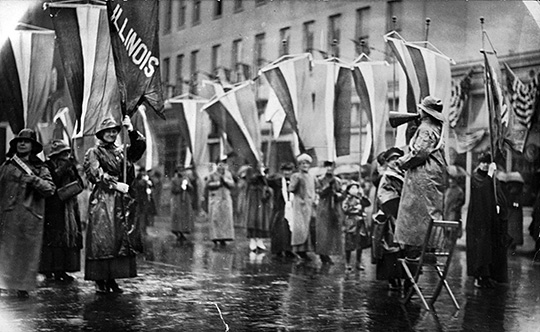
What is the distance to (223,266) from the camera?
972cm

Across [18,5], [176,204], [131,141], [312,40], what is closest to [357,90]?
[312,40]

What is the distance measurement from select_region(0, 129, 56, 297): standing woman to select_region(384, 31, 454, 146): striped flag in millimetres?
3593

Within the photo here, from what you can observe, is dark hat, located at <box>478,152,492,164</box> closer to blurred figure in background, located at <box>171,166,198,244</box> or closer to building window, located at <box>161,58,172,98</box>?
building window, located at <box>161,58,172,98</box>

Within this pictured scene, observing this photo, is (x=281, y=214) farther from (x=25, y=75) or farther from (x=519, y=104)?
(x=25, y=75)

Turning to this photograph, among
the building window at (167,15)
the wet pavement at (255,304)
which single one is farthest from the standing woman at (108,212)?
the building window at (167,15)

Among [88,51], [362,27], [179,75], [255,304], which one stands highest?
[362,27]

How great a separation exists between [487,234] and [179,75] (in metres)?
4.17

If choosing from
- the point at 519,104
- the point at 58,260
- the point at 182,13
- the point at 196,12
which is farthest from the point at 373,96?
the point at 58,260

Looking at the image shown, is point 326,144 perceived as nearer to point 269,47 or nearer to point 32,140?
point 269,47

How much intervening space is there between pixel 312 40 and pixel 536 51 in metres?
3.06

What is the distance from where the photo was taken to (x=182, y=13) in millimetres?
8156

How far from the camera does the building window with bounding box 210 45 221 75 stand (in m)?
9.33

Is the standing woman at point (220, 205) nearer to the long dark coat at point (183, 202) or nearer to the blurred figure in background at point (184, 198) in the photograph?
the blurred figure in background at point (184, 198)

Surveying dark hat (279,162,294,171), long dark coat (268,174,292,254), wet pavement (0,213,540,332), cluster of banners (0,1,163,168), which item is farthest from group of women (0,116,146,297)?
dark hat (279,162,294,171)
